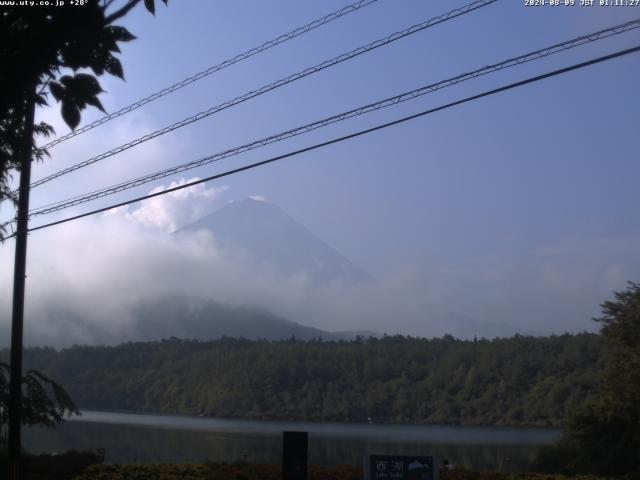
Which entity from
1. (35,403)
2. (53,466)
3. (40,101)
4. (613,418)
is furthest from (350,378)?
(40,101)

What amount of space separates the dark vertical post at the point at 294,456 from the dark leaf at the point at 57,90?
10.1 meters

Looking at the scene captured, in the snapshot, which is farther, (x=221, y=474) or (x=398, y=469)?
(x=221, y=474)

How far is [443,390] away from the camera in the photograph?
121438 millimetres

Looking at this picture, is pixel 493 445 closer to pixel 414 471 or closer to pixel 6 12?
pixel 414 471

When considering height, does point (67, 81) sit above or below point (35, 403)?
above

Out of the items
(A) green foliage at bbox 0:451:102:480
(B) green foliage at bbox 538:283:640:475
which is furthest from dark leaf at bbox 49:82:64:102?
(B) green foliage at bbox 538:283:640:475

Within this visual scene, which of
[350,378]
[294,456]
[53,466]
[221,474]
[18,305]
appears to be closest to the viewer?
[294,456]

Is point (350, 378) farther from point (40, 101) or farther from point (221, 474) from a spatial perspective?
point (40, 101)

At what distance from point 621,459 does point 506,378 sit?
84.4m

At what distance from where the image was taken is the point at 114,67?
24.7ft

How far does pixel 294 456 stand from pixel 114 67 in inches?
404

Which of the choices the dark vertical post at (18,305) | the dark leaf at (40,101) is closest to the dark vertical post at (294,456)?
the dark vertical post at (18,305)

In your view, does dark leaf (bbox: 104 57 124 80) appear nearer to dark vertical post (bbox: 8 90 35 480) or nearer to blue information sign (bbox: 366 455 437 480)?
blue information sign (bbox: 366 455 437 480)

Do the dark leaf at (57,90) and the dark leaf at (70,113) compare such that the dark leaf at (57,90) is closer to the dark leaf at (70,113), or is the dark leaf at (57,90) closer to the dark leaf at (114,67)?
the dark leaf at (70,113)
